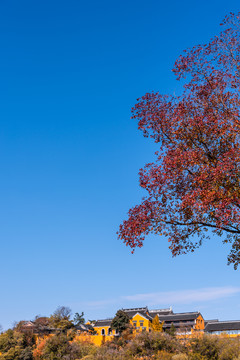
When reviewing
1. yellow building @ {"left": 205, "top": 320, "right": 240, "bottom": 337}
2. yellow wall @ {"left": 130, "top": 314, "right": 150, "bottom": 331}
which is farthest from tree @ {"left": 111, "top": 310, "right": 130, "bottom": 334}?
yellow building @ {"left": 205, "top": 320, "right": 240, "bottom": 337}

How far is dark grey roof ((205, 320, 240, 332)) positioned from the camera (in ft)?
191

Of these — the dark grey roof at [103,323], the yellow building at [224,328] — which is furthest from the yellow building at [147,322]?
the yellow building at [224,328]

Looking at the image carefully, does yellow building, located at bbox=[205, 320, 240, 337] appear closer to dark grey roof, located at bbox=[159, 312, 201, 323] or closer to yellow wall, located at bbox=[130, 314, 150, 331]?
dark grey roof, located at bbox=[159, 312, 201, 323]

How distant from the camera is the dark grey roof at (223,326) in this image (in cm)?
5810

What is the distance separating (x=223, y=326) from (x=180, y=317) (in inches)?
299

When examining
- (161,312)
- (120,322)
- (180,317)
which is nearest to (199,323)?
(180,317)

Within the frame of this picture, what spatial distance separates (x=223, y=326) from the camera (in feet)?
194

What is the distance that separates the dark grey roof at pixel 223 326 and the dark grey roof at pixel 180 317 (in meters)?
3.15

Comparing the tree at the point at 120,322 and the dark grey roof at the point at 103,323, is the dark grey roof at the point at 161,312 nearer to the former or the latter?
the dark grey roof at the point at 103,323

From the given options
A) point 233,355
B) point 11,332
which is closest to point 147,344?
point 233,355

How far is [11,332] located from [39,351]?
858cm

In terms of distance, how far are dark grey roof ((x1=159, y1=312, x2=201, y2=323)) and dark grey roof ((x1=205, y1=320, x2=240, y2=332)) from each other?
3145 millimetres

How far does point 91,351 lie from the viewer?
27875mm

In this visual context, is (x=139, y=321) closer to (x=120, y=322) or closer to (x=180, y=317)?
(x=180, y=317)
